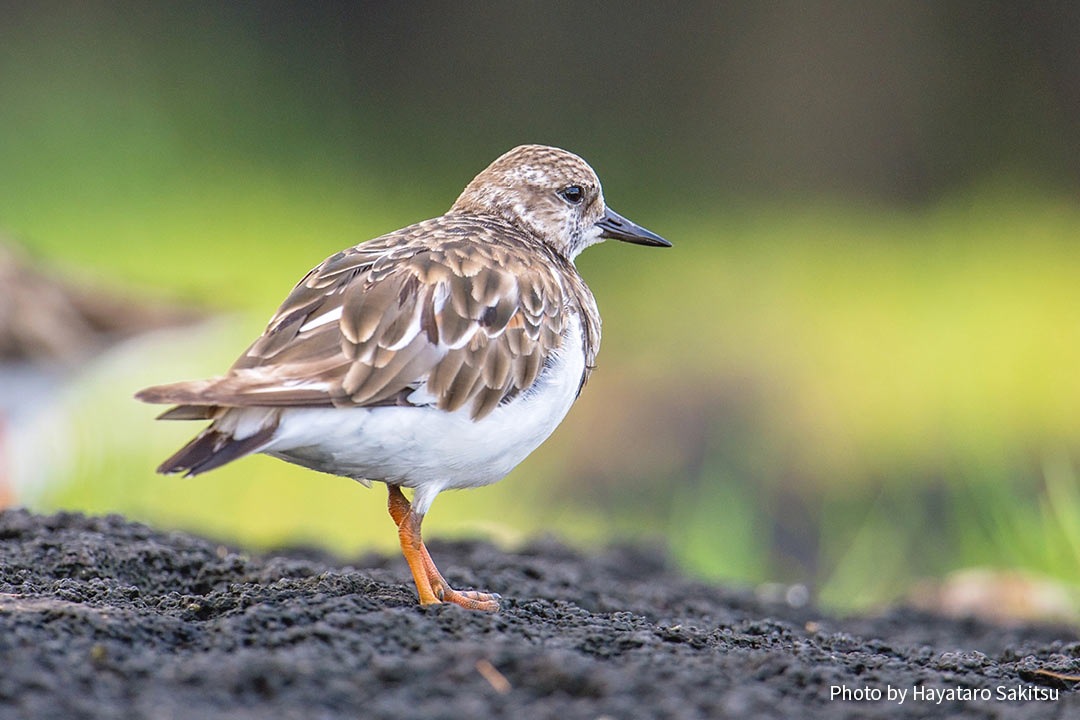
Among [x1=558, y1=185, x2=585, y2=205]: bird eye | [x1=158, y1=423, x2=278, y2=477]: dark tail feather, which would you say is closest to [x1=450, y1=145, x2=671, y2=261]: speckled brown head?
[x1=558, y1=185, x2=585, y2=205]: bird eye

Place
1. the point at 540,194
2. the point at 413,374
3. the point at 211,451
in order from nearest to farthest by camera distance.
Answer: the point at 211,451 < the point at 413,374 < the point at 540,194

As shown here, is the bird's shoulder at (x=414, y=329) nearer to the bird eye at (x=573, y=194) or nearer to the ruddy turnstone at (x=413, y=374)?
the ruddy turnstone at (x=413, y=374)

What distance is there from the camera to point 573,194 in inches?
175

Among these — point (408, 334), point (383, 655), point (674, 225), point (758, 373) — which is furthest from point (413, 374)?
point (674, 225)

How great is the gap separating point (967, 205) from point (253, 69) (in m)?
5.92

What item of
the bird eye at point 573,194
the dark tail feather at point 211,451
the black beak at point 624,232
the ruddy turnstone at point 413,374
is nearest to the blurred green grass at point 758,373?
the black beak at point 624,232

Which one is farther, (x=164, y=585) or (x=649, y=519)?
(x=649, y=519)

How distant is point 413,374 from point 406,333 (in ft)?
0.42

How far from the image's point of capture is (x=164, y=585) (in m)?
3.61

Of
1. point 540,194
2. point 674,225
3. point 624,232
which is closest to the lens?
point 540,194

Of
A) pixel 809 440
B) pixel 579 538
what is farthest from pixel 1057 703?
pixel 809 440

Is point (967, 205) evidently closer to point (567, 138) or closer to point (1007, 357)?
point (1007, 357)

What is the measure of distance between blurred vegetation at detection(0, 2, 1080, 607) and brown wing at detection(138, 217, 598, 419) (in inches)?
127

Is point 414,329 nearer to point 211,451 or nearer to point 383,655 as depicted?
point 211,451
